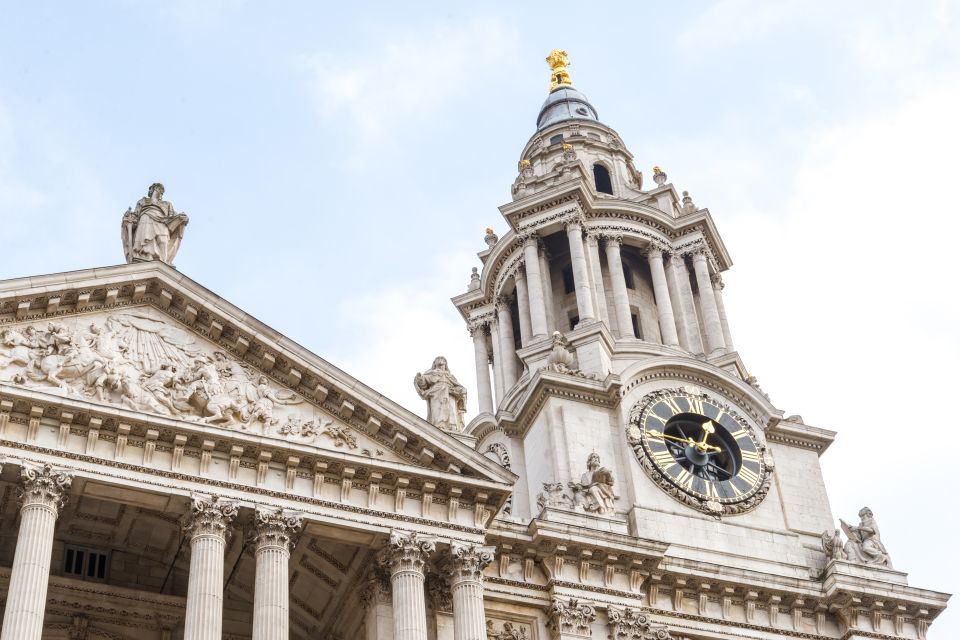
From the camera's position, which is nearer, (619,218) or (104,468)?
(104,468)

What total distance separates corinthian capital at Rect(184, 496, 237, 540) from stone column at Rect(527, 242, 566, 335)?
17661 millimetres

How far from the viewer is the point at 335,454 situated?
97.0 ft

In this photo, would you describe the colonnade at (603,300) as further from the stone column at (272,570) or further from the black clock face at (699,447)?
the stone column at (272,570)

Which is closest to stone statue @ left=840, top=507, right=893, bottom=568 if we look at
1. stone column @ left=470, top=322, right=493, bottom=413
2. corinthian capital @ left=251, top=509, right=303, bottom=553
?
stone column @ left=470, top=322, right=493, bottom=413

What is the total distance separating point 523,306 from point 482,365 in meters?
3.77

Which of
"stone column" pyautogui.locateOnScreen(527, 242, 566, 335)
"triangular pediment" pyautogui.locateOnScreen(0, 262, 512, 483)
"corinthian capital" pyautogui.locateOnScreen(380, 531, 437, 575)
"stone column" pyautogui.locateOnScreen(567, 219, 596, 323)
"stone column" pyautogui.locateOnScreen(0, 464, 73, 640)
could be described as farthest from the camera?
"stone column" pyautogui.locateOnScreen(527, 242, 566, 335)

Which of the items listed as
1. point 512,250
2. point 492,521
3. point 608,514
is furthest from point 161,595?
point 512,250

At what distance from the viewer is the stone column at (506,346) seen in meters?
46.6

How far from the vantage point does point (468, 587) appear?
29.4m

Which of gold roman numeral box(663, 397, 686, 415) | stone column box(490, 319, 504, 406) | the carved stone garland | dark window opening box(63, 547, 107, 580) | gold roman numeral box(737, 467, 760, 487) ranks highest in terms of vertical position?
stone column box(490, 319, 504, 406)

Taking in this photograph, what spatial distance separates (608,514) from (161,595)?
10.3m

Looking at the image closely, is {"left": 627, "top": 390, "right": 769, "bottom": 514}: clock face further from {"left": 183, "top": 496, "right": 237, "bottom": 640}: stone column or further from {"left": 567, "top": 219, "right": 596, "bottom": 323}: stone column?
{"left": 183, "top": 496, "right": 237, "bottom": 640}: stone column

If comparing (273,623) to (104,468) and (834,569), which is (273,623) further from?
(834,569)

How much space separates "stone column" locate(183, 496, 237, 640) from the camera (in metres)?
26.8
